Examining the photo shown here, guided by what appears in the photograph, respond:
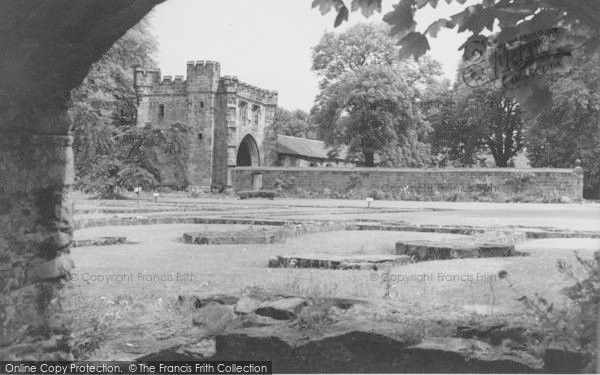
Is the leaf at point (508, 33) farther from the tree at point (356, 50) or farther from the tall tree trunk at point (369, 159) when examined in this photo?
the tall tree trunk at point (369, 159)

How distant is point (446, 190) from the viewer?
3284cm

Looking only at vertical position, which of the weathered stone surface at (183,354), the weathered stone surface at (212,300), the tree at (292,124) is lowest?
the weathered stone surface at (183,354)

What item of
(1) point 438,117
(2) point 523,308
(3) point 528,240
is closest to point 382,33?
(1) point 438,117

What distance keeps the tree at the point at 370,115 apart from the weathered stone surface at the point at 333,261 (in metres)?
26.2

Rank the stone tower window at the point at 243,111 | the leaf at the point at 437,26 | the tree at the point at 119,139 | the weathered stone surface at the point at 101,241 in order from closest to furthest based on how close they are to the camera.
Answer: the leaf at the point at 437,26, the weathered stone surface at the point at 101,241, the tree at the point at 119,139, the stone tower window at the point at 243,111

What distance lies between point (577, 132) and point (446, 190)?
7.02 meters

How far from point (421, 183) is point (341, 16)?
29.9 m

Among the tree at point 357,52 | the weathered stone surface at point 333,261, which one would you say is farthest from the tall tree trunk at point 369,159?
the weathered stone surface at point 333,261

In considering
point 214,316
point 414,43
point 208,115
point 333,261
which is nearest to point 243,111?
point 208,115

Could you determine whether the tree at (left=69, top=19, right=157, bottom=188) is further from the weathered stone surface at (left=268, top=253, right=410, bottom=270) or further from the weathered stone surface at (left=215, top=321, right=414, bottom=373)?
the weathered stone surface at (left=215, top=321, right=414, bottom=373)

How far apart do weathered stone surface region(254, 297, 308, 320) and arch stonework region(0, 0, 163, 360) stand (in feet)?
4.33

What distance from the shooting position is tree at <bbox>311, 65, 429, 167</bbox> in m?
34.0

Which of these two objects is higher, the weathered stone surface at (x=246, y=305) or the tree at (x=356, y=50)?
the tree at (x=356, y=50)

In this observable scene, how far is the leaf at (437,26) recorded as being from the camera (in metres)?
3.93
